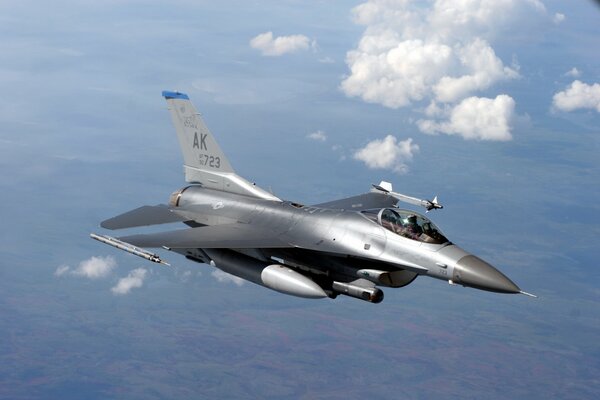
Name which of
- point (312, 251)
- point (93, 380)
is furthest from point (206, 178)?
point (93, 380)

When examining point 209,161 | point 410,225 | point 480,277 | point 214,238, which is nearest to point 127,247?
point 214,238

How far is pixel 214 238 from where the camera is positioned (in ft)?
85.8

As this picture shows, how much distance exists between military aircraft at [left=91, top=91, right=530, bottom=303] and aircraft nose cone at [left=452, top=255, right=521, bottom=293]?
26 millimetres

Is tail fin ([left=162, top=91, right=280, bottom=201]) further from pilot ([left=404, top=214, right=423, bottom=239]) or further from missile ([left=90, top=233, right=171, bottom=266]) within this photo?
pilot ([left=404, top=214, right=423, bottom=239])

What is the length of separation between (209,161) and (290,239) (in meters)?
6.13

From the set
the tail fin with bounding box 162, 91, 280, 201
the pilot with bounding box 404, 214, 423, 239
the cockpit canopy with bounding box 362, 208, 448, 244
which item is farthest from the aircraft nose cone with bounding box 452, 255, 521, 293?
the tail fin with bounding box 162, 91, 280, 201

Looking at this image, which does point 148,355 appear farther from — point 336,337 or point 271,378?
point 336,337

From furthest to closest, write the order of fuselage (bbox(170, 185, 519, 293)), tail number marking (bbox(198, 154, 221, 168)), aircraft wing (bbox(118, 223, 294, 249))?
1. tail number marking (bbox(198, 154, 221, 168))
2. aircraft wing (bbox(118, 223, 294, 249))
3. fuselage (bbox(170, 185, 519, 293))

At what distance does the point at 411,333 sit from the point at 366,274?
573 ft

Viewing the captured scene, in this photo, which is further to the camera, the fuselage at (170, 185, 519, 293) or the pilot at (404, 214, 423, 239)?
the pilot at (404, 214, 423, 239)

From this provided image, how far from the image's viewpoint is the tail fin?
29938mm

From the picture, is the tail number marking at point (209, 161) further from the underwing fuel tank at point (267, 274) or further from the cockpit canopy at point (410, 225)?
the cockpit canopy at point (410, 225)

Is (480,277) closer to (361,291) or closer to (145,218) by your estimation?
(361,291)

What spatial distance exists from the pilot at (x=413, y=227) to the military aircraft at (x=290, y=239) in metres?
0.03
